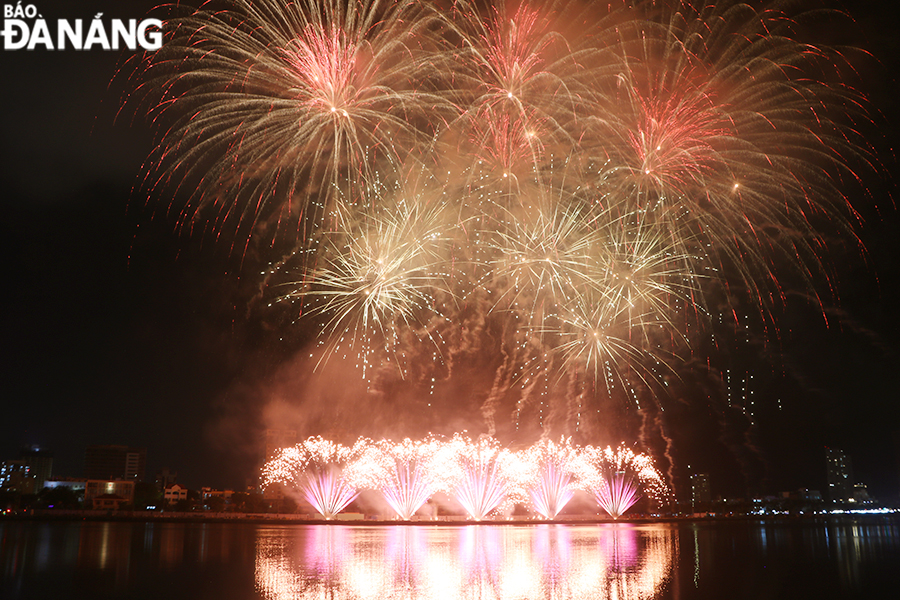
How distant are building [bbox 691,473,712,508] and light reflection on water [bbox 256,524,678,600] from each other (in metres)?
86.1

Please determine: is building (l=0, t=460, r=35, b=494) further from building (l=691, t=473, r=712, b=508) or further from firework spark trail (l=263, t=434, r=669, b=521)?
building (l=691, t=473, r=712, b=508)

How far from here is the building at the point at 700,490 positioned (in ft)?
363

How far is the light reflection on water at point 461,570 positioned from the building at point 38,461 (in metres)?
164

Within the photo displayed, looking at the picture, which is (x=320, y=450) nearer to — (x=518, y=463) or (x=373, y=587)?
(x=518, y=463)

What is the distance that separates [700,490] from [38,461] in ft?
531

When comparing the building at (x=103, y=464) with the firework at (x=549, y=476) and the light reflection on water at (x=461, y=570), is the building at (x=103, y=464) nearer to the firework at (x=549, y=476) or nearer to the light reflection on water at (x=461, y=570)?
the firework at (x=549, y=476)

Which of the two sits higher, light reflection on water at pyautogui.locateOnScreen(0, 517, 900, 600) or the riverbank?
light reflection on water at pyautogui.locateOnScreen(0, 517, 900, 600)

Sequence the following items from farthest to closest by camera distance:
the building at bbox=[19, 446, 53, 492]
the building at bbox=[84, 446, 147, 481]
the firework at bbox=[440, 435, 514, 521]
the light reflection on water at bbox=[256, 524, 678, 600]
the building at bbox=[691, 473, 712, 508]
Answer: the building at bbox=[84, 446, 147, 481] < the building at bbox=[19, 446, 53, 492] < the building at bbox=[691, 473, 712, 508] < the firework at bbox=[440, 435, 514, 521] < the light reflection on water at bbox=[256, 524, 678, 600]

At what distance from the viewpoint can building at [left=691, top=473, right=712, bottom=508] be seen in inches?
4353

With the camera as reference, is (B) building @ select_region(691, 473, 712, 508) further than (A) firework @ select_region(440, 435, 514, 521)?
Yes

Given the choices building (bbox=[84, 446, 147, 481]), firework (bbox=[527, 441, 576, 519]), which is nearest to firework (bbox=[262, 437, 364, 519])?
firework (bbox=[527, 441, 576, 519])

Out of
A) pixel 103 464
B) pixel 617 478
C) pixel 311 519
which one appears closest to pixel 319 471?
pixel 311 519

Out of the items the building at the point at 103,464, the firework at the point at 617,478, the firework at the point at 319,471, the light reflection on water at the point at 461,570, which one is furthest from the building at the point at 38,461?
the light reflection on water at the point at 461,570

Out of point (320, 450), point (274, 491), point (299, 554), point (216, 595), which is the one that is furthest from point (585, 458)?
point (274, 491)
